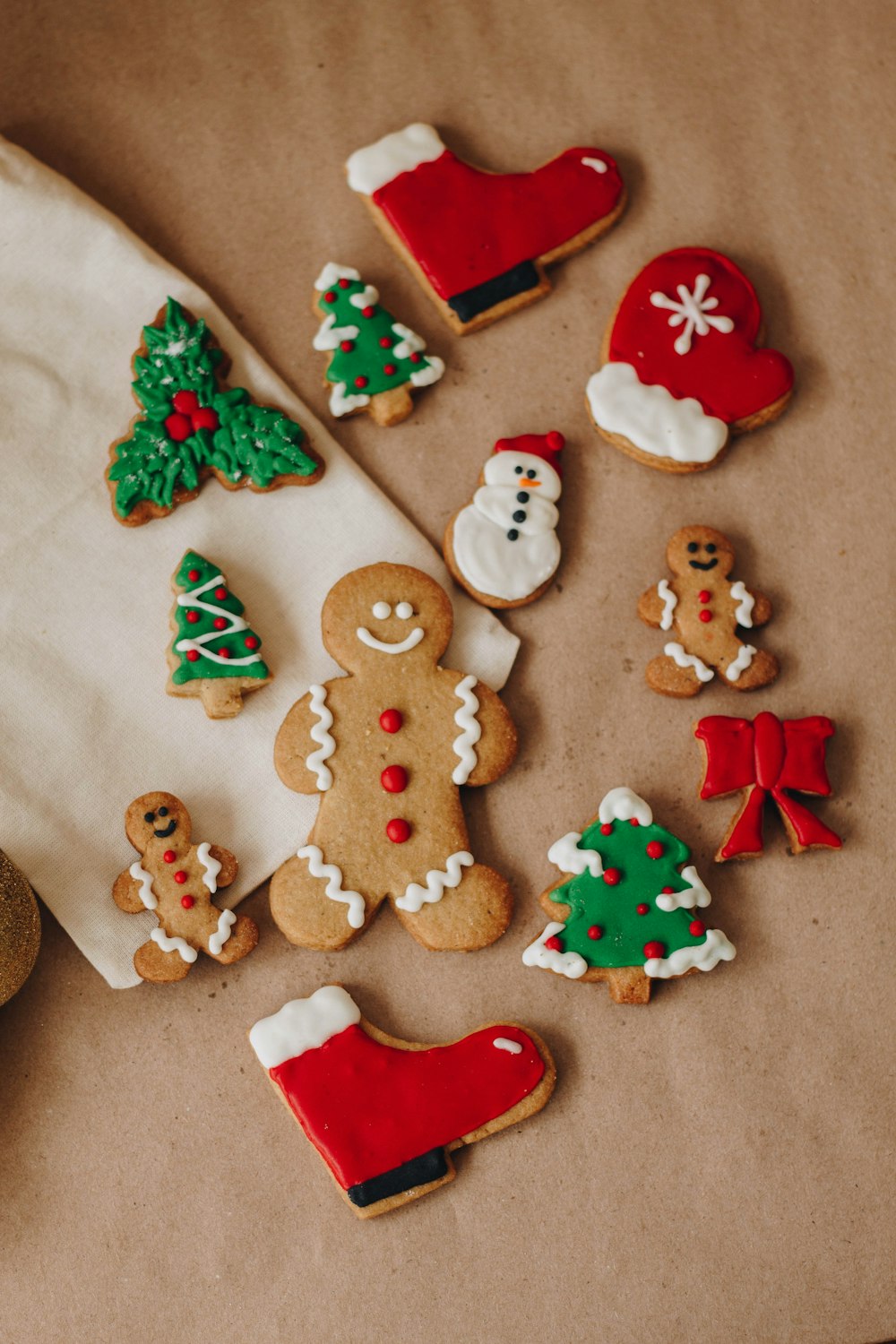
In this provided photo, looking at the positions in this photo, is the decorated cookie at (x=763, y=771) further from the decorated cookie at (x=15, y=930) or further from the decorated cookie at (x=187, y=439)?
the decorated cookie at (x=15, y=930)

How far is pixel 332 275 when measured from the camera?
1460 millimetres

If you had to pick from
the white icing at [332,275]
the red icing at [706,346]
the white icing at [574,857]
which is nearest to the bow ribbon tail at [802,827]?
the white icing at [574,857]

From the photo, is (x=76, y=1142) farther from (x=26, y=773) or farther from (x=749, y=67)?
(x=749, y=67)

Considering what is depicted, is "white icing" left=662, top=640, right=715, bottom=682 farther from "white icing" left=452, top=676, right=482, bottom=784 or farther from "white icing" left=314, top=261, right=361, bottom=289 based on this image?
"white icing" left=314, top=261, right=361, bottom=289

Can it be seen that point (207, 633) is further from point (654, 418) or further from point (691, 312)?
point (691, 312)

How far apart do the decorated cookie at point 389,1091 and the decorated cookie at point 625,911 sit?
0.12 m

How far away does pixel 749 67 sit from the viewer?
1.58 meters

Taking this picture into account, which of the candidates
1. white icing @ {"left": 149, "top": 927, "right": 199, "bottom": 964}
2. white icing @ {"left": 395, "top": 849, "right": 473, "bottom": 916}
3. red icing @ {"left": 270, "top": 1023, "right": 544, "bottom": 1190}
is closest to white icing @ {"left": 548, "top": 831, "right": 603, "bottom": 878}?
white icing @ {"left": 395, "top": 849, "right": 473, "bottom": 916}

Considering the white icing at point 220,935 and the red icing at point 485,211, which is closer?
the white icing at point 220,935

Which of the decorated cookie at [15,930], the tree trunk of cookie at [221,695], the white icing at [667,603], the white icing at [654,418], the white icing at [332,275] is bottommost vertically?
the white icing at [667,603]

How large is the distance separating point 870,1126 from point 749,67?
1.42 meters

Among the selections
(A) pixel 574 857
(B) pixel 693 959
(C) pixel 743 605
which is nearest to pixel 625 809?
(A) pixel 574 857

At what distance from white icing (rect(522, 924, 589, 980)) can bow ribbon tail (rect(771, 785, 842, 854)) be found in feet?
0.99

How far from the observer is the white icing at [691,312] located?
1.45 meters
